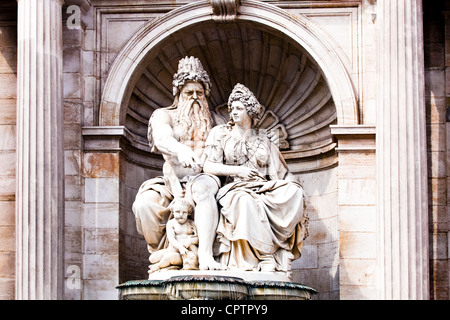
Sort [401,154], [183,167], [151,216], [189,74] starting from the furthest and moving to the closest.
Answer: [189,74]
[183,167]
[401,154]
[151,216]

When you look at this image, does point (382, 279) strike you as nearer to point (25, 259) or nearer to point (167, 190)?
point (167, 190)

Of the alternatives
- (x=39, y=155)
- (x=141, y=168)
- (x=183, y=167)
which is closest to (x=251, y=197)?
(x=183, y=167)

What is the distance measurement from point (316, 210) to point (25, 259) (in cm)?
345

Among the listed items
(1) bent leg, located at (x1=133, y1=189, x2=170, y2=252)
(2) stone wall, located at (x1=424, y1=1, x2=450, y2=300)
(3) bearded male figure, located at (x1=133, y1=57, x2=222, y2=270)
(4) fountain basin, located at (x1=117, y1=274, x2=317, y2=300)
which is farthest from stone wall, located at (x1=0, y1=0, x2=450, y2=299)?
(4) fountain basin, located at (x1=117, y1=274, x2=317, y2=300)

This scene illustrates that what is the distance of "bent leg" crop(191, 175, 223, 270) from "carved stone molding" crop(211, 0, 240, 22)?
7.96 feet

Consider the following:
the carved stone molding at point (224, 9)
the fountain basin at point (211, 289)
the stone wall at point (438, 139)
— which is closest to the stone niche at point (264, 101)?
the carved stone molding at point (224, 9)

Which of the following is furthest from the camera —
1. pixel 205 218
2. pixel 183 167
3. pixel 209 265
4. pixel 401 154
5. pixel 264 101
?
pixel 264 101

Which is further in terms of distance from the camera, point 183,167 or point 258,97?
point 258,97

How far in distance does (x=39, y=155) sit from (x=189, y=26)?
2409 mm

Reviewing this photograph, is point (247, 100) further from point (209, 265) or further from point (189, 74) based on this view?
point (209, 265)

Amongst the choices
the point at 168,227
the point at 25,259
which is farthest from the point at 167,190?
the point at 25,259

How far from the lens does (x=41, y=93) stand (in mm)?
16156

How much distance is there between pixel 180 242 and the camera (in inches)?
606
